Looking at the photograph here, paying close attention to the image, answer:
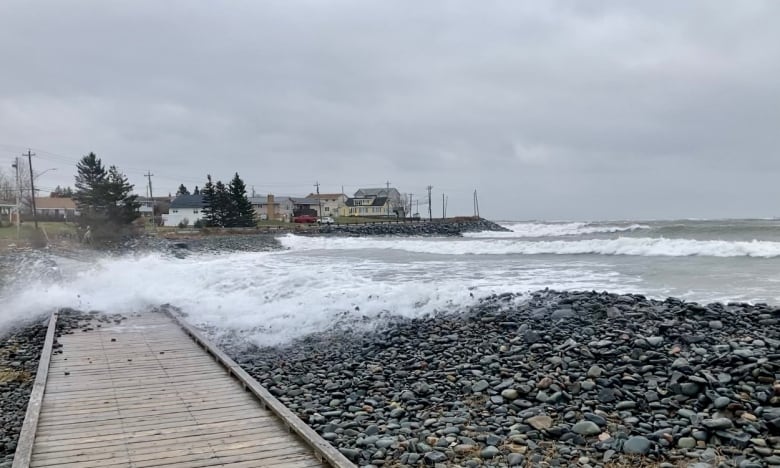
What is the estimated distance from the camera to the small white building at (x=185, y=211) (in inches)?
3273

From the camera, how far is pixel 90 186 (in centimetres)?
4816

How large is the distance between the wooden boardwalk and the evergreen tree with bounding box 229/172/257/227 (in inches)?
2403

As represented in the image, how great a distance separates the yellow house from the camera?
400ft

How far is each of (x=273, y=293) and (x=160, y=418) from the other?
31.1ft

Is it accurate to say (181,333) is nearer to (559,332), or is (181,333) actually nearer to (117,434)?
(117,434)

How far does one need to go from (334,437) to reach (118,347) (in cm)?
523

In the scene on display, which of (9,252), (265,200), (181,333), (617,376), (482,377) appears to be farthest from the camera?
(265,200)

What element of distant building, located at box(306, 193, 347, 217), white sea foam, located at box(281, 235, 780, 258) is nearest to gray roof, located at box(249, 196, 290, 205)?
distant building, located at box(306, 193, 347, 217)

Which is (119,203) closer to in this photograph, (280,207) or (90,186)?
(90,186)

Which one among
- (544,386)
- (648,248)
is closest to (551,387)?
(544,386)

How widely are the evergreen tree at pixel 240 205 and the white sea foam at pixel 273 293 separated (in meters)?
47.8

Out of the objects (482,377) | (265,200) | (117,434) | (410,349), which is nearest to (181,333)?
(410,349)

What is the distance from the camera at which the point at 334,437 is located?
18.3 feet

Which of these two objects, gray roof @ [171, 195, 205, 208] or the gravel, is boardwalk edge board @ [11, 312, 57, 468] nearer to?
the gravel
